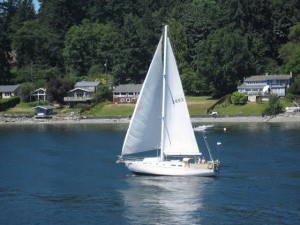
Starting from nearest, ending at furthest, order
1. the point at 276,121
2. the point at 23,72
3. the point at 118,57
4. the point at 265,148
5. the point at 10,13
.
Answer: the point at 265,148, the point at 276,121, the point at 118,57, the point at 23,72, the point at 10,13

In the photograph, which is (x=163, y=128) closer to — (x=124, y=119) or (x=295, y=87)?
(x=124, y=119)

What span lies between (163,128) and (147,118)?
4.92 feet

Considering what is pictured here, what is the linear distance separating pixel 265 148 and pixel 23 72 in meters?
78.2

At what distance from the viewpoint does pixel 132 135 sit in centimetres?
5566

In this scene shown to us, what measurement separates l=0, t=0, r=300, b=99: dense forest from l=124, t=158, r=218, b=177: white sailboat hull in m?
64.4

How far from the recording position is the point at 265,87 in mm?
117250

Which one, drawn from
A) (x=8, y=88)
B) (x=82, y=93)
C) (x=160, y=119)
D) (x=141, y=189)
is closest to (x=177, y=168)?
(x=141, y=189)

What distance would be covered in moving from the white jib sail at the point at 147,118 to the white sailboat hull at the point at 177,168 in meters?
1.58

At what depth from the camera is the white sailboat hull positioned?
179 feet

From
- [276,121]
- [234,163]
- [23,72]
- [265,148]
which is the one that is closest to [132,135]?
[234,163]

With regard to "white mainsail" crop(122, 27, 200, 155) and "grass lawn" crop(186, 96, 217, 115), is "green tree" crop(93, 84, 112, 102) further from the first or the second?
"white mainsail" crop(122, 27, 200, 155)

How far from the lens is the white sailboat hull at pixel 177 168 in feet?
179

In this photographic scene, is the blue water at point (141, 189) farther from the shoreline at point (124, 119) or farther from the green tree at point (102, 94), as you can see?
the green tree at point (102, 94)

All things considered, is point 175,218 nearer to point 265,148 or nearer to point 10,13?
point 265,148
